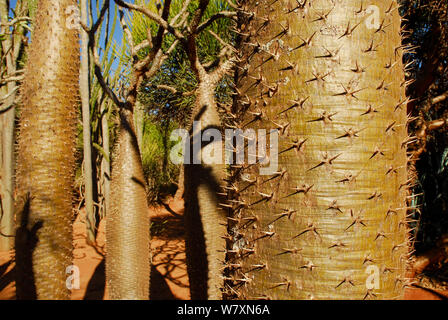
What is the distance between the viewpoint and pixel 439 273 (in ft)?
12.9

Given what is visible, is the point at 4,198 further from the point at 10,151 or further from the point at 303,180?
the point at 303,180

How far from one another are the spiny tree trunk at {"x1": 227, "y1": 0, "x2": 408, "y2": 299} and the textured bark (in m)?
1.26

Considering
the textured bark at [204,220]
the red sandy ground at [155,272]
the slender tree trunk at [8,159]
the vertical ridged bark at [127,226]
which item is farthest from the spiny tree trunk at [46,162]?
the slender tree trunk at [8,159]

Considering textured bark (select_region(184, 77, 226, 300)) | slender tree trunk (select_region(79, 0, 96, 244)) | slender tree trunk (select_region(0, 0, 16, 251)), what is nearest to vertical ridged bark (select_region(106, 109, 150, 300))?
textured bark (select_region(184, 77, 226, 300))

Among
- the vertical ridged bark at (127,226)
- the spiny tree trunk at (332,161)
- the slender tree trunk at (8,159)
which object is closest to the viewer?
the spiny tree trunk at (332,161)

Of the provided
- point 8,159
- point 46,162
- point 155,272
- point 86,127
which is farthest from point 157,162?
point 46,162

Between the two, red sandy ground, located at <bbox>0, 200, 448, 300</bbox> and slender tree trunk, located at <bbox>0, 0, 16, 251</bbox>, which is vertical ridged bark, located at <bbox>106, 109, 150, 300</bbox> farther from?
slender tree trunk, located at <bbox>0, 0, 16, 251</bbox>

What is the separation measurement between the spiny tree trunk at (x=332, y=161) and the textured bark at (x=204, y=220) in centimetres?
126

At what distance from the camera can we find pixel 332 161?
0.62m

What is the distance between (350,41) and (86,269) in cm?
454

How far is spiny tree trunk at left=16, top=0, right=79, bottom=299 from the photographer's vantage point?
115 centimetres

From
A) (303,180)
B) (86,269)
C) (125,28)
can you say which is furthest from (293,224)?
(86,269)

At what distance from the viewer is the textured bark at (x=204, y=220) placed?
1.93m

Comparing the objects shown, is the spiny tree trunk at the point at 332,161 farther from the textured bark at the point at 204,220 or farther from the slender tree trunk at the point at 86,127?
the slender tree trunk at the point at 86,127
